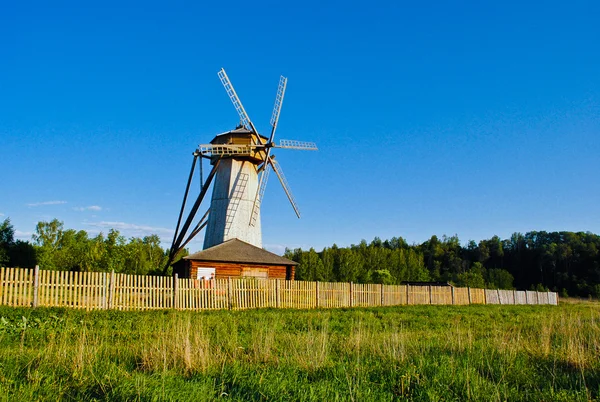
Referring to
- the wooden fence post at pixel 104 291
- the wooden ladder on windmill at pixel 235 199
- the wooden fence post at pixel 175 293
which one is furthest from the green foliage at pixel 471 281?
the wooden fence post at pixel 104 291

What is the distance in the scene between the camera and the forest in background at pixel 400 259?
34.9m

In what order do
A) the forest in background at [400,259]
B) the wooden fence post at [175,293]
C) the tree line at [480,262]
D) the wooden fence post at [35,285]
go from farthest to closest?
the tree line at [480,262] → the forest in background at [400,259] → the wooden fence post at [175,293] → the wooden fence post at [35,285]

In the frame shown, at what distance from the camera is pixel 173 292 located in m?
16.6

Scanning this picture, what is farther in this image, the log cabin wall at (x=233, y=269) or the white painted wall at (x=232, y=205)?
the white painted wall at (x=232, y=205)

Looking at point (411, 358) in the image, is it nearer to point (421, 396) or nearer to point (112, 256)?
point (421, 396)

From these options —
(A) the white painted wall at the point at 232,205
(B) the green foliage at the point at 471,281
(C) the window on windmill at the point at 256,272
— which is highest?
(A) the white painted wall at the point at 232,205

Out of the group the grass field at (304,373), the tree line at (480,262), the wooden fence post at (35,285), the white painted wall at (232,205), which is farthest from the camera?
the tree line at (480,262)

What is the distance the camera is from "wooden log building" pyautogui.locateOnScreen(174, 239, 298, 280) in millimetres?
22828

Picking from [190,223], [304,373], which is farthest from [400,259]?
[304,373]

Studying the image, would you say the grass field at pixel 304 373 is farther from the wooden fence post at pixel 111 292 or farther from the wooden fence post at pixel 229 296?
the wooden fence post at pixel 229 296

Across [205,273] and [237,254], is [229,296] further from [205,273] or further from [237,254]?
[237,254]

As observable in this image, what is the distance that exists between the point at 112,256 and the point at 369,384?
30049 mm

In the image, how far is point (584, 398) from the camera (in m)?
4.84

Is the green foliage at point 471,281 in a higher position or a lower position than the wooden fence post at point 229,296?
lower
